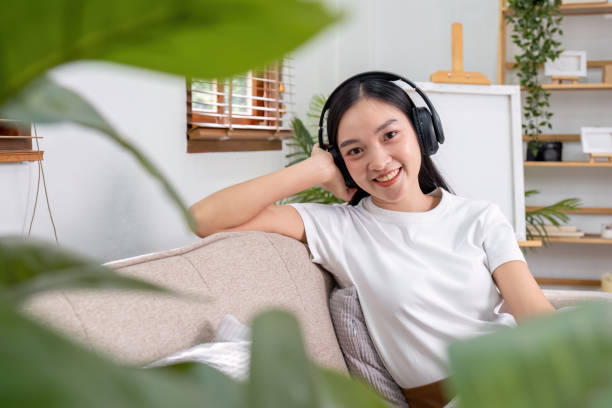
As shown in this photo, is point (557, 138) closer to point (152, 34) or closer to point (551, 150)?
point (551, 150)

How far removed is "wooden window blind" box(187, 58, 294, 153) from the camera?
2.32m

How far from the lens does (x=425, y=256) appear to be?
5.53ft

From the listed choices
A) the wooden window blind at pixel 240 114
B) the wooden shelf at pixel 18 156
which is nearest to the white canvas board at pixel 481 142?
the wooden window blind at pixel 240 114

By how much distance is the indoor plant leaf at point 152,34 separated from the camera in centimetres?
11

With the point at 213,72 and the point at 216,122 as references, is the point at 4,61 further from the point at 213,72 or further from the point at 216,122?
the point at 216,122

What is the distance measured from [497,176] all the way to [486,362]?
2663 millimetres

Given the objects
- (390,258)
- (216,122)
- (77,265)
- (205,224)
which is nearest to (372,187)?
(390,258)

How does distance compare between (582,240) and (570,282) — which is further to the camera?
(570,282)

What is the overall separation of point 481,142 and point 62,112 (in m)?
2.66

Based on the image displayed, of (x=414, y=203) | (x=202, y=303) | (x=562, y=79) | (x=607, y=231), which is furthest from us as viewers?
(x=562, y=79)

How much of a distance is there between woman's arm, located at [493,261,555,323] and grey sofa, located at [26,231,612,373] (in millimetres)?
265

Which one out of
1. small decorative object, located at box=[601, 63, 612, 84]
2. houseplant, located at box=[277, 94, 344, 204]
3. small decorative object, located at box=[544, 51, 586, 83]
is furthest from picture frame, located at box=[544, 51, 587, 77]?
houseplant, located at box=[277, 94, 344, 204]

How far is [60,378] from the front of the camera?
89 mm

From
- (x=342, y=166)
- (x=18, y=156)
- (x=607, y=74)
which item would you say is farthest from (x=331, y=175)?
(x=607, y=74)
